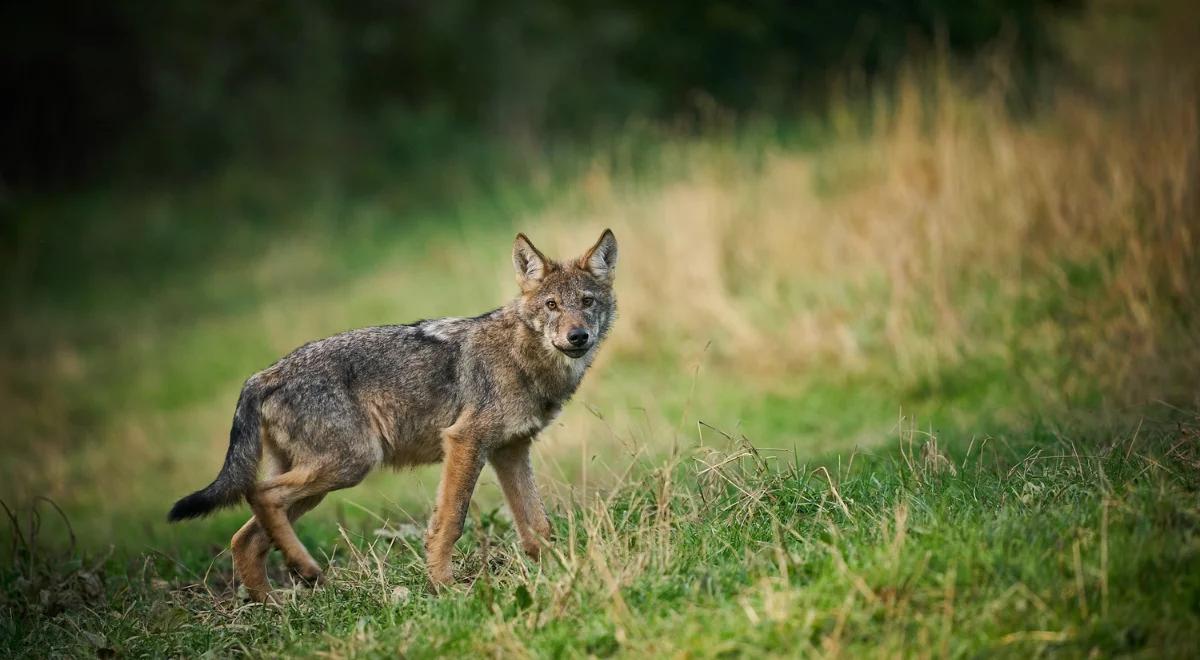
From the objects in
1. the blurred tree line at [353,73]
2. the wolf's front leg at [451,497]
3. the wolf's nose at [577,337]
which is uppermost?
the blurred tree line at [353,73]

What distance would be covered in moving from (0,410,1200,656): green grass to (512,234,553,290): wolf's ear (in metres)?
1.39

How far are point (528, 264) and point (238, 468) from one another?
2093 millimetres

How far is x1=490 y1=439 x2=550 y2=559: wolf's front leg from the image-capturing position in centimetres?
669

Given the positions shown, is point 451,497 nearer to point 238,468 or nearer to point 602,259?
point 238,468

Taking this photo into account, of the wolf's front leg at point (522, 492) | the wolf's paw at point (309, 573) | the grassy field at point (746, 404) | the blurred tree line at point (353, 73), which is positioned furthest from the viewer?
the blurred tree line at point (353, 73)

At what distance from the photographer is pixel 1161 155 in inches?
439

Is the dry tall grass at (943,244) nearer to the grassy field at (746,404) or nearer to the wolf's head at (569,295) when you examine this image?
the grassy field at (746,404)

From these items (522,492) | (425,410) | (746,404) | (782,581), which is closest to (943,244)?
(746,404)

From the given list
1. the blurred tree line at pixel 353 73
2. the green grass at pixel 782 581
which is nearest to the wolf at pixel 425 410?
the green grass at pixel 782 581

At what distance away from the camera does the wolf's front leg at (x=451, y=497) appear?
6293 millimetres

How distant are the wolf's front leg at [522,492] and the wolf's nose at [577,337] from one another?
0.74 metres

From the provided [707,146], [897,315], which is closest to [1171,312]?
[897,315]

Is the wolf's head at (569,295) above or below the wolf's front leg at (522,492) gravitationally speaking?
above

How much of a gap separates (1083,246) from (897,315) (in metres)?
2.00
